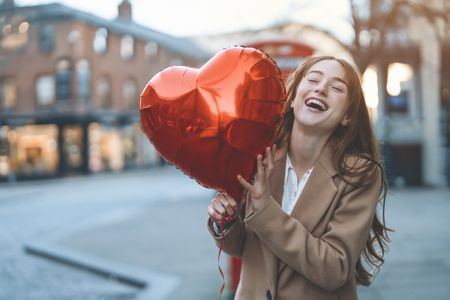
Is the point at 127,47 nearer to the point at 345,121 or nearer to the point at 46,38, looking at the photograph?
the point at 46,38

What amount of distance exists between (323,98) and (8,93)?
1090 inches

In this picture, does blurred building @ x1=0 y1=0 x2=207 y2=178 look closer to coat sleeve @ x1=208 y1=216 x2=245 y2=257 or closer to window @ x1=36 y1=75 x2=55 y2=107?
window @ x1=36 y1=75 x2=55 y2=107

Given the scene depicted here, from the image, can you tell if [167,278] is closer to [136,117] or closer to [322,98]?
[322,98]

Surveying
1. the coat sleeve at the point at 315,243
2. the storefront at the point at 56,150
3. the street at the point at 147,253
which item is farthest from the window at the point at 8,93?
the coat sleeve at the point at 315,243

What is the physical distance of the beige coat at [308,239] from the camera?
5.09 ft

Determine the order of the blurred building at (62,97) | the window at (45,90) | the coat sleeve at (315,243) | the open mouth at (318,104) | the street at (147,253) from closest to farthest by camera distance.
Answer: the coat sleeve at (315,243) → the open mouth at (318,104) → the street at (147,253) → the blurred building at (62,97) → the window at (45,90)

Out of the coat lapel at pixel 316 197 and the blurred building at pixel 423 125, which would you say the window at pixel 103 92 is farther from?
the coat lapel at pixel 316 197

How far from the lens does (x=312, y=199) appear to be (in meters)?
1.70

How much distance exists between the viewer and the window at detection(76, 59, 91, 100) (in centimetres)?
2564

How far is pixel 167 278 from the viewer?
5.75 meters

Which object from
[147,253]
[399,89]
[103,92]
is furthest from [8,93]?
[147,253]

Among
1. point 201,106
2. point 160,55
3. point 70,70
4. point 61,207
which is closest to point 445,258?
point 201,106

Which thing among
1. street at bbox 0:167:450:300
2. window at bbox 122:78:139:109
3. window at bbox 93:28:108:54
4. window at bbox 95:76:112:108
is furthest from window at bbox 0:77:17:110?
street at bbox 0:167:450:300

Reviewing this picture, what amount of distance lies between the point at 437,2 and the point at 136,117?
76.7 feet
